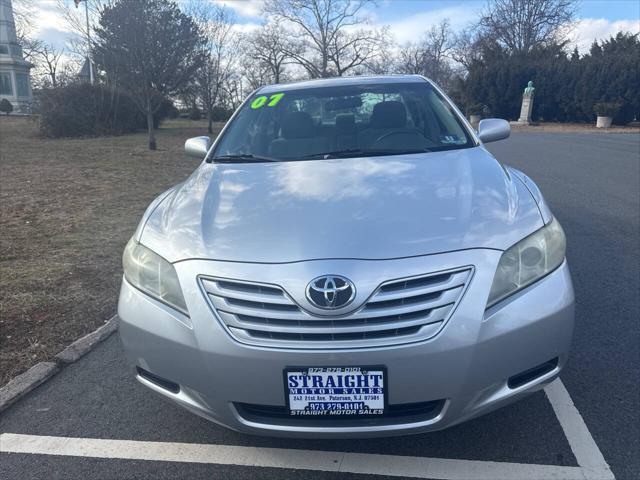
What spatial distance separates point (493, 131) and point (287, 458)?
273cm

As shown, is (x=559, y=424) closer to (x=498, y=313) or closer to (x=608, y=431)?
(x=608, y=431)

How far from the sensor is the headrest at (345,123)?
11.4ft

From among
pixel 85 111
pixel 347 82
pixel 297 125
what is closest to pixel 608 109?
pixel 85 111

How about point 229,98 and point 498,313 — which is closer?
point 498,313

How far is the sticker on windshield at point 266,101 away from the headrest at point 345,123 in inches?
22.3

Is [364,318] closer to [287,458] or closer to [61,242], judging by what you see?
[287,458]

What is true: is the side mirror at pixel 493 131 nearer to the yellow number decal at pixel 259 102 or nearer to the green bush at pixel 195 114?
the yellow number decal at pixel 259 102

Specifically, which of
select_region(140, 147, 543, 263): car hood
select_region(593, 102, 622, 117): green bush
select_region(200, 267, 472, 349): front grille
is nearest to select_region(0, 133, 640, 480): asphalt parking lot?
select_region(200, 267, 472, 349): front grille

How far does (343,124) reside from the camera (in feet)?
11.6

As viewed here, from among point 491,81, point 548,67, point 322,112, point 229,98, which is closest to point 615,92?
point 548,67

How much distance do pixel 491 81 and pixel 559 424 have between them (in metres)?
40.3

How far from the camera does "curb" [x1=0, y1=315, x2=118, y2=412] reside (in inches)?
111

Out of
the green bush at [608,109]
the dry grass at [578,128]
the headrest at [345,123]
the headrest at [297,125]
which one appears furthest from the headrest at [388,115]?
the green bush at [608,109]

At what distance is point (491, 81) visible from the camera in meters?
38.8
